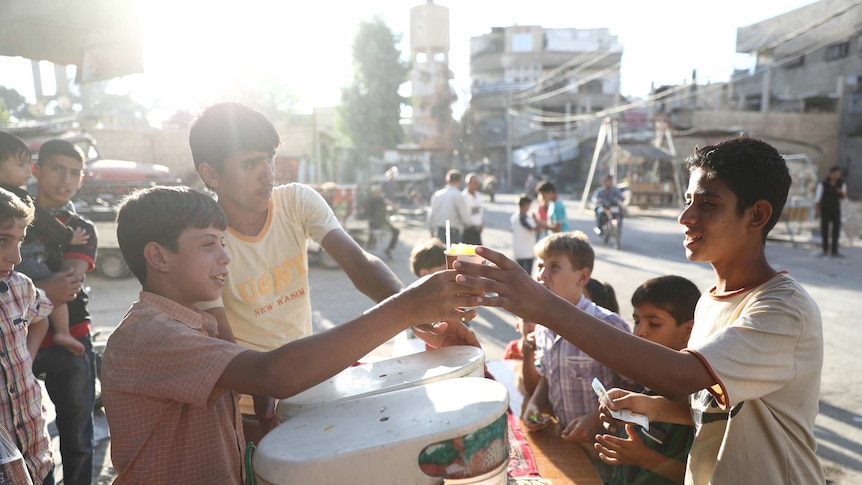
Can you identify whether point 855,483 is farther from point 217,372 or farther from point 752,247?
point 217,372

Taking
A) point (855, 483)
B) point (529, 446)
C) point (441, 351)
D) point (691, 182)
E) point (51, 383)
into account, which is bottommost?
point (855, 483)

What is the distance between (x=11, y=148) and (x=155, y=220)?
5.54 feet

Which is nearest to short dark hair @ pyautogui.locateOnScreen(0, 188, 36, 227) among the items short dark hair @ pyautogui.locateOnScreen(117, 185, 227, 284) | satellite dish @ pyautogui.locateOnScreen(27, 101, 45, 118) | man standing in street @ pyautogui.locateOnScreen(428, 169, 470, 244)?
short dark hair @ pyautogui.locateOnScreen(117, 185, 227, 284)

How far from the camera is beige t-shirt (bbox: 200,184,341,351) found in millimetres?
1762

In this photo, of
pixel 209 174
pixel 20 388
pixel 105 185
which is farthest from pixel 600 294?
pixel 105 185

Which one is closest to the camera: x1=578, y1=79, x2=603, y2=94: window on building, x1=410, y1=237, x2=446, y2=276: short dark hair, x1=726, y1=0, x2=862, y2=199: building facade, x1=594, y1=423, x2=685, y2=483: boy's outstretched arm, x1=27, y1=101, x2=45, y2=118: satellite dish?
x1=594, y1=423, x2=685, y2=483: boy's outstretched arm

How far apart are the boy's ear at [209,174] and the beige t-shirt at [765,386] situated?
1528 millimetres

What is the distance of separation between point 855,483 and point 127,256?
3.85 meters

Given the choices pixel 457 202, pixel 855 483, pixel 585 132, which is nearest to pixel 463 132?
pixel 585 132

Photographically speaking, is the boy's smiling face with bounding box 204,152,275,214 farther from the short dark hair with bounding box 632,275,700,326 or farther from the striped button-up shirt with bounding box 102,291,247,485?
the short dark hair with bounding box 632,275,700,326

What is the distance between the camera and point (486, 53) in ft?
155

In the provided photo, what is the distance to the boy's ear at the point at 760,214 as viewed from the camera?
1311 millimetres

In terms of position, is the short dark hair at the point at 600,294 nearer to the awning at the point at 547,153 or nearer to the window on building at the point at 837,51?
the window on building at the point at 837,51

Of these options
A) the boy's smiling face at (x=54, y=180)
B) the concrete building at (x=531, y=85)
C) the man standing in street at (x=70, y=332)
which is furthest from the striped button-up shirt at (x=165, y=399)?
the concrete building at (x=531, y=85)
